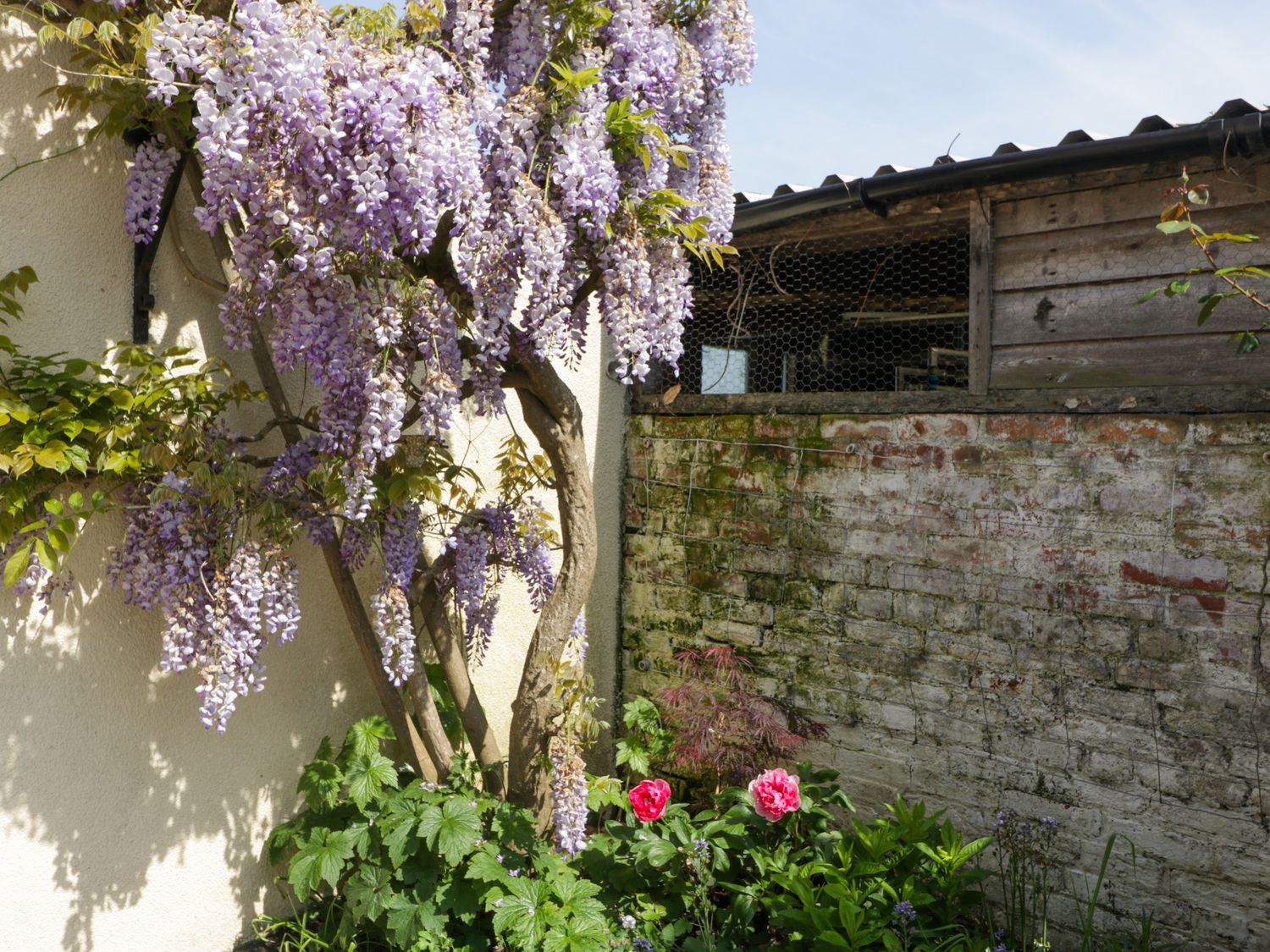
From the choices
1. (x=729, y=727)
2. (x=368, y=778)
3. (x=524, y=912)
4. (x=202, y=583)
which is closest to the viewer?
(x=202, y=583)

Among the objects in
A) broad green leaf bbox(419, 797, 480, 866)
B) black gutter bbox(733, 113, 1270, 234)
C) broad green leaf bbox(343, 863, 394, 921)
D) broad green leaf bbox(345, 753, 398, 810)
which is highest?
black gutter bbox(733, 113, 1270, 234)

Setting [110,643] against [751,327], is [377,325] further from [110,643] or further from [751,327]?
[751,327]

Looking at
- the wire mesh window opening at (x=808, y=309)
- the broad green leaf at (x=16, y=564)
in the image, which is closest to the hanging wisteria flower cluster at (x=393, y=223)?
the broad green leaf at (x=16, y=564)

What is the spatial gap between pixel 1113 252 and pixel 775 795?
178 cm

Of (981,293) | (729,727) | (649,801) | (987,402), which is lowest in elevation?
(649,801)

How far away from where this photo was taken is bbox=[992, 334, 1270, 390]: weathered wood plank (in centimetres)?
252

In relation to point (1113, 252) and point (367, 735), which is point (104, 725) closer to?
point (367, 735)

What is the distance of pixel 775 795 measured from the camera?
2689mm

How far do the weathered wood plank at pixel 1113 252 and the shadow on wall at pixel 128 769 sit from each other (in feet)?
7.91

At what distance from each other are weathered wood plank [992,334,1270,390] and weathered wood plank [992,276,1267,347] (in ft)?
0.08

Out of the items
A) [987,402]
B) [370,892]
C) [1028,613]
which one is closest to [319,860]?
[370,892]

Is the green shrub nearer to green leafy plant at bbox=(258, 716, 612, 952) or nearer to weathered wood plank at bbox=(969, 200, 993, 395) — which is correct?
green leafy plant at bbox=(258, 716, 612, 952)

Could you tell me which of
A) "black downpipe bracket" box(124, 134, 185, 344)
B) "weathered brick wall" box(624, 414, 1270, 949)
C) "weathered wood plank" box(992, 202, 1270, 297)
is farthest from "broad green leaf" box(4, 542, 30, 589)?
"weathered wood plank" box(992, 202, 1270, 297)

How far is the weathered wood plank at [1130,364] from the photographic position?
2520mm
